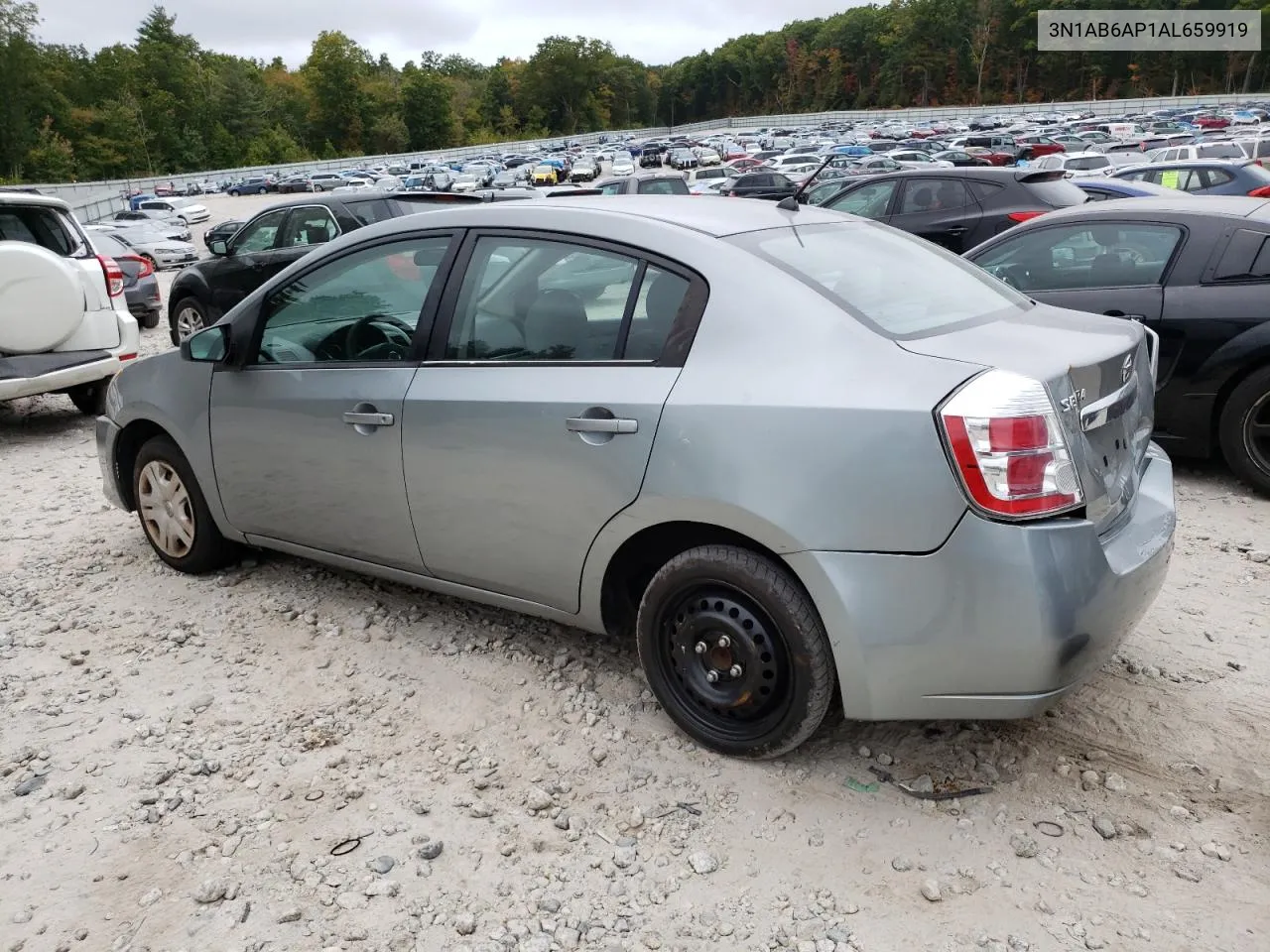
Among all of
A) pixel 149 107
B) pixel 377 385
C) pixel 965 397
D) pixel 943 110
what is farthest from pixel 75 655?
pixel 149 107

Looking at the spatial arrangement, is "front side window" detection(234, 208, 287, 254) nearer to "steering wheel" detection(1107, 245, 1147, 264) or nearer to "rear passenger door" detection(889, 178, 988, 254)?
"rear passenger door" detection(889, 178, 988, 254)

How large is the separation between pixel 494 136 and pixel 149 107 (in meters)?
40.6

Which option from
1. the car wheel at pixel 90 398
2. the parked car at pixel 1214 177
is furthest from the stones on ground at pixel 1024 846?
the parked car at pixel 1214 177

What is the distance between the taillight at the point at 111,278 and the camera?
793 cm

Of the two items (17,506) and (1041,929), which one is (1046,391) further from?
(17,506)

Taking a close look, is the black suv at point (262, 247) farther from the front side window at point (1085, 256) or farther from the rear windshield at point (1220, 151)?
the rear windshield at point (1220, 151)

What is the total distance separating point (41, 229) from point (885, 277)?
7.03 meters

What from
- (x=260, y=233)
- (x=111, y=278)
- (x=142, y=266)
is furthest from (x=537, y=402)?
(x=142, y=266)

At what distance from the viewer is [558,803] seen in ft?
9.86

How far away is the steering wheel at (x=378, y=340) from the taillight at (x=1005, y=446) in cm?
201

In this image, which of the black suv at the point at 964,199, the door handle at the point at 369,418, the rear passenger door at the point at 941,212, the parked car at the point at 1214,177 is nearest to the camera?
the door handle at the point at 369,418

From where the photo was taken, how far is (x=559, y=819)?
2920 millimetres

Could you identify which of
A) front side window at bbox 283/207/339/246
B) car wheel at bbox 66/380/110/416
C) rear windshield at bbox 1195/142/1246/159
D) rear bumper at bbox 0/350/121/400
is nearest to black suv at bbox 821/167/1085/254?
front side window at bbox 283/207/339/246

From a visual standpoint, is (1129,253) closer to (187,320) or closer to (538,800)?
(538,800)
